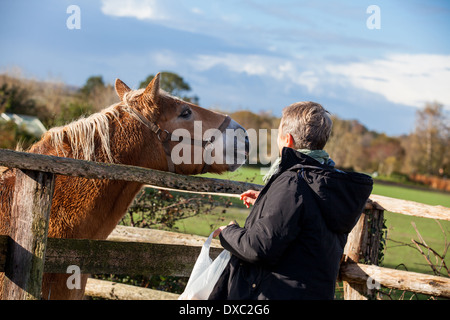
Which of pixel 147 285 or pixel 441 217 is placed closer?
pixel 441 217

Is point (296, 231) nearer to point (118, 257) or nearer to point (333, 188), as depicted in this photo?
point (333, 188)

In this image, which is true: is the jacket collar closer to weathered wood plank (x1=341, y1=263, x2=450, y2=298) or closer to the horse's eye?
the horse's eye

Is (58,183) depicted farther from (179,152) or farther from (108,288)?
(108,288)

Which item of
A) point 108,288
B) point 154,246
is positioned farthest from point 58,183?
point 108,288

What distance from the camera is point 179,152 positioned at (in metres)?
3.41

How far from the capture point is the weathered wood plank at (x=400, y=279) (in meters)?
3.58

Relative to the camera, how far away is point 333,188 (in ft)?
6.59

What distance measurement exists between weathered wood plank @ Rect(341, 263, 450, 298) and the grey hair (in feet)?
6.85

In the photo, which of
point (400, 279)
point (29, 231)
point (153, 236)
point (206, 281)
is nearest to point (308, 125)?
point (206, 281)

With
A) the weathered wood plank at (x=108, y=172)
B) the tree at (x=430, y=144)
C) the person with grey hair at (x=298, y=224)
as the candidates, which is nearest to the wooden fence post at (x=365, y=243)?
the weathered wood plank at (x=108, y=172)

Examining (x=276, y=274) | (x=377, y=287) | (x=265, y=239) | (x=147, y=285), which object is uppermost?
(x=265, y=239)

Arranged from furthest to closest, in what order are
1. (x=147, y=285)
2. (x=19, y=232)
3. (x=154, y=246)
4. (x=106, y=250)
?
(x=147, y=285)
(x=154, y=246)
(x=106, y=250)
(x=19, y=232)

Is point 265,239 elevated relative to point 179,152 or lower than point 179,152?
lower
